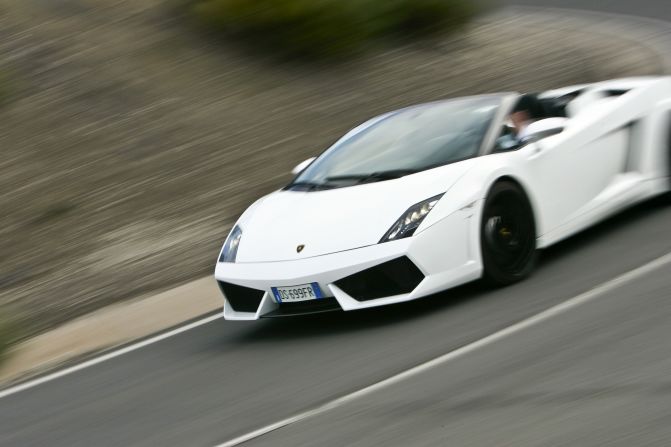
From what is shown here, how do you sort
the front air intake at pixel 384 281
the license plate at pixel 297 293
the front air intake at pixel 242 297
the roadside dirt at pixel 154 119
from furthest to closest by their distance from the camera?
the roadside dirt at pixel 154 119
the front air intake at pixel 242 297
the license plate at pixel 297 293
the front air intake at pixel 384 281

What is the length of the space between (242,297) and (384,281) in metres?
1.01

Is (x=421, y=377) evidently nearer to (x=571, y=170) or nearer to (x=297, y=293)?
(x=297, y=293)

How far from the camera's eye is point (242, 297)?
7016 millimetres

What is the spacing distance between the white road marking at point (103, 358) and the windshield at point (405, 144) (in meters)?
1.17

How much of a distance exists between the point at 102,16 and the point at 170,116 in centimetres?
288

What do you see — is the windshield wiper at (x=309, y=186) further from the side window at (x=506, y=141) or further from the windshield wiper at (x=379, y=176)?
the side window at (x=506, y=141)

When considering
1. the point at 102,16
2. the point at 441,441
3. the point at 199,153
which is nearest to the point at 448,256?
the point at 441,441

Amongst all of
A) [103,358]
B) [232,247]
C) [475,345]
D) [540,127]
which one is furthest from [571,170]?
[103,358]

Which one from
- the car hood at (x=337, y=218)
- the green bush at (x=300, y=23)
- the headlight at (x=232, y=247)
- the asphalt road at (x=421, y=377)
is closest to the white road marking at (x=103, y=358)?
the asphalt road at (x=421, y=377)

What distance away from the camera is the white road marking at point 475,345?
527 centimetres

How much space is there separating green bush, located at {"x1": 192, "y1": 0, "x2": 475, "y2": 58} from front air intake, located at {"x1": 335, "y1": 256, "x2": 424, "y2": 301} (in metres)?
8.38

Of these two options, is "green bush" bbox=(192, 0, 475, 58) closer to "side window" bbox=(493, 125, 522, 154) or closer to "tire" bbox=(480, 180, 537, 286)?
"side window" bbox=(493, 125, 522, 154)

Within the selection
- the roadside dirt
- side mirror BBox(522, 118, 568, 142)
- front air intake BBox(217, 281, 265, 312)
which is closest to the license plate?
front air intake BBox(217, 281, 265, 312)

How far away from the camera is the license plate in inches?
260
